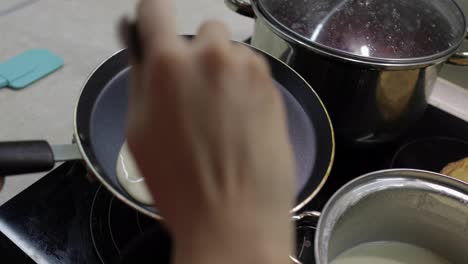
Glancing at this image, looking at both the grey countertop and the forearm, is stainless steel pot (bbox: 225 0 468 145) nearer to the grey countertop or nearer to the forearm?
the grey countertop

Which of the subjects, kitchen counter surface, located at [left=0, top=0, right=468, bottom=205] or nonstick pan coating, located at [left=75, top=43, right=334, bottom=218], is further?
kitchen counter surface, located at [left=0, top=0, right=468, bottom=205]

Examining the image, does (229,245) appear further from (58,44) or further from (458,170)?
(58,44)

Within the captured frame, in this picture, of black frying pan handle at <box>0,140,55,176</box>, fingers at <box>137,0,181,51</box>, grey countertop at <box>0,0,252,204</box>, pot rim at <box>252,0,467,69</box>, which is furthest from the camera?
grey countertop at <box>0,0,252,204</box>

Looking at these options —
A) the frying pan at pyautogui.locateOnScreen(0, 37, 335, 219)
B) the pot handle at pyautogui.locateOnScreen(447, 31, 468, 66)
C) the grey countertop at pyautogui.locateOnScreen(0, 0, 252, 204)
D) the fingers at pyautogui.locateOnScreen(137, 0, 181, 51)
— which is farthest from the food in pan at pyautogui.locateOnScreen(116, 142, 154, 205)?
the pot handle at pyautogui.locateOnScreen(447, 31, 468, 66)

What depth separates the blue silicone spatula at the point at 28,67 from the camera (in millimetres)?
677

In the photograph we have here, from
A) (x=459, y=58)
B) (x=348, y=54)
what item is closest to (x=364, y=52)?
(x=348, y=54)

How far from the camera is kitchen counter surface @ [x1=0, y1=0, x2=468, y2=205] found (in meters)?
0.64

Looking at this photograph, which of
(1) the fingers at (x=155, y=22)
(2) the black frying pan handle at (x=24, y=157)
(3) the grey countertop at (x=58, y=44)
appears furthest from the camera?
(3) the grey countertop at (x=58, y=44)

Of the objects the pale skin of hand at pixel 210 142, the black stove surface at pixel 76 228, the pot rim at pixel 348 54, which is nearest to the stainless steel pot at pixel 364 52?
the pot rim at pixel 348 54

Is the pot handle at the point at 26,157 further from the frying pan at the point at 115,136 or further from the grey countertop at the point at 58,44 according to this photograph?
the grey countertop at the point at 58,44

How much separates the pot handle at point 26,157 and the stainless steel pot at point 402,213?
0.26 m

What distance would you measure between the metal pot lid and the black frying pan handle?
30 cm

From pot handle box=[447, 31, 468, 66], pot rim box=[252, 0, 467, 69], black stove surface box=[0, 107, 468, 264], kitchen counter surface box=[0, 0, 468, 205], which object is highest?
pot rim box=[252, 0, 467, 69]

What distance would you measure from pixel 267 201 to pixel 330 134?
34 centimetres
